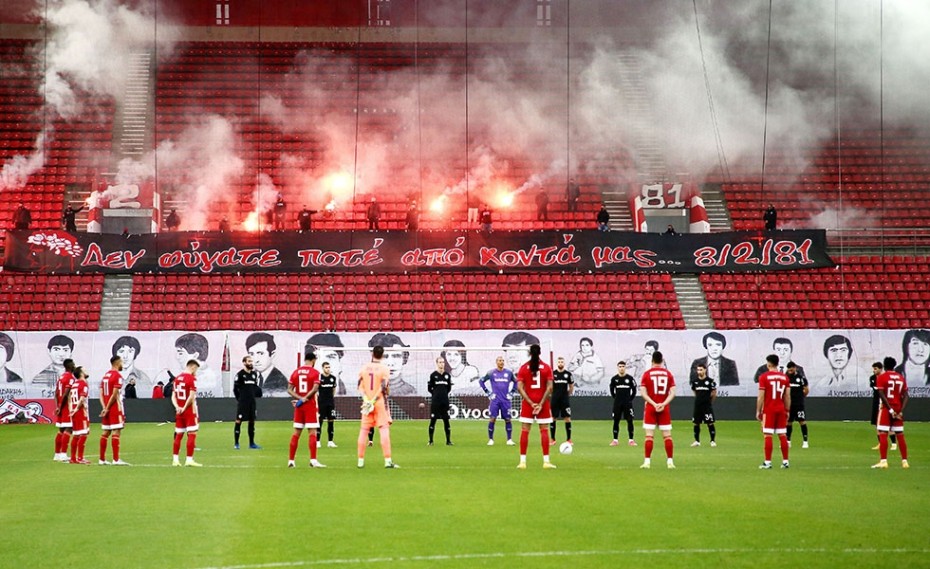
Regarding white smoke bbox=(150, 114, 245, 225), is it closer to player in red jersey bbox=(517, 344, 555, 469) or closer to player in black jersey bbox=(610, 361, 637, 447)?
player in black jersey bbox=(610, 361, 637, 447)

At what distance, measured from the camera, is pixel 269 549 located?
10.1 m

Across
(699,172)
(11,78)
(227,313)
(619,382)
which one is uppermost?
(11,78)

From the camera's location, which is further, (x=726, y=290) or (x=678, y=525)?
(x=726, y=290)

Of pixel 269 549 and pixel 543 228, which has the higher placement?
pixel 543 228

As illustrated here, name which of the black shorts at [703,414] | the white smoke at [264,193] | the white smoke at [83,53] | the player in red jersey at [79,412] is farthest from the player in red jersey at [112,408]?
the white smoke at [83,53]

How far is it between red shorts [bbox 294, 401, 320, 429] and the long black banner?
2049cm

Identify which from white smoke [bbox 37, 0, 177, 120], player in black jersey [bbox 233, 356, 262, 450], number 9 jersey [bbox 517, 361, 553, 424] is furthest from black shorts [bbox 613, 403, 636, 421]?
white smoke [bbox 37, 0, 177, 120]

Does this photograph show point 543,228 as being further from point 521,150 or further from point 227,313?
point 227,313

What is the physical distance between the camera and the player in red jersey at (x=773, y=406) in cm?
1820

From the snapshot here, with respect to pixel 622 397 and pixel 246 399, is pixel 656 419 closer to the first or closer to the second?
pixel 622 397

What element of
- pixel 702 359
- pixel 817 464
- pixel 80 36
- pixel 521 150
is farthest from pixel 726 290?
pixel 80 36

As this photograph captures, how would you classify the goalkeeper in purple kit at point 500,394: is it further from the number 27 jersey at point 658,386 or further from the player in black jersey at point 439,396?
the number 27 jersey at point 658,386

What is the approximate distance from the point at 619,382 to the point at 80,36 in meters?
32.8

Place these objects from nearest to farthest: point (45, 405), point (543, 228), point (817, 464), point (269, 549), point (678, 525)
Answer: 1. point (269, 549)
2. point (678, 525)
3. point (817, 464)
4. point (45, 405)
5. point (543, 228)
